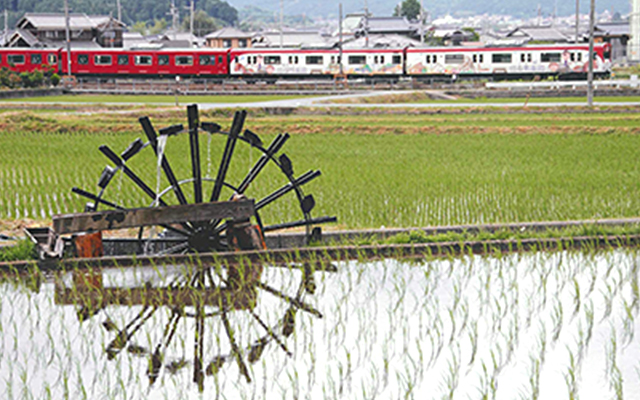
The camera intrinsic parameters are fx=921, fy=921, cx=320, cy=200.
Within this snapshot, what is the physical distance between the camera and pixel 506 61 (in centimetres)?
4591

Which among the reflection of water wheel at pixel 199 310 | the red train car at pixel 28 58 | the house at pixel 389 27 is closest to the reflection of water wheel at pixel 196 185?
the reflection of water wheel at pixel 199 310

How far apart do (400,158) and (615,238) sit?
740 cm

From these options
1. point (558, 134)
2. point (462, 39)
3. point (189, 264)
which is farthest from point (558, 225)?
point (462, 39)

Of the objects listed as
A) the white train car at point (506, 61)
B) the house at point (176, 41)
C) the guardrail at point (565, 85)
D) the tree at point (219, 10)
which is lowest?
the guardrail at point (565, 85)

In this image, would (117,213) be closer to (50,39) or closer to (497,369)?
(497,369)

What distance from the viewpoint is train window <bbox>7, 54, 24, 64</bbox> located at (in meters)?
48.8

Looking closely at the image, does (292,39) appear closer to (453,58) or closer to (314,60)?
(314,60)

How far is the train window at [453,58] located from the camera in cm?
4622

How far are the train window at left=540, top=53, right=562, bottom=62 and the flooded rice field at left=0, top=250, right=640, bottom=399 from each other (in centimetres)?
3873

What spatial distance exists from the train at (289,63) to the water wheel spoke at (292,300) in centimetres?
3980

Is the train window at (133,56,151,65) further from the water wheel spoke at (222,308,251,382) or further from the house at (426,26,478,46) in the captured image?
the water wheel spoke at (222,308,251,382)

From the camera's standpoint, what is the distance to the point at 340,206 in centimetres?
1043

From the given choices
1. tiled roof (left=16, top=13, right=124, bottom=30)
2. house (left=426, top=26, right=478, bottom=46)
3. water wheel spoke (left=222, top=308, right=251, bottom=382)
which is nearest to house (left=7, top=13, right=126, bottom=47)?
tiled roof (left=16, top=13, right=124, bottom=30)

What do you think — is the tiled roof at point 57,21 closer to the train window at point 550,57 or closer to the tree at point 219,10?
the train window at point 550,57
